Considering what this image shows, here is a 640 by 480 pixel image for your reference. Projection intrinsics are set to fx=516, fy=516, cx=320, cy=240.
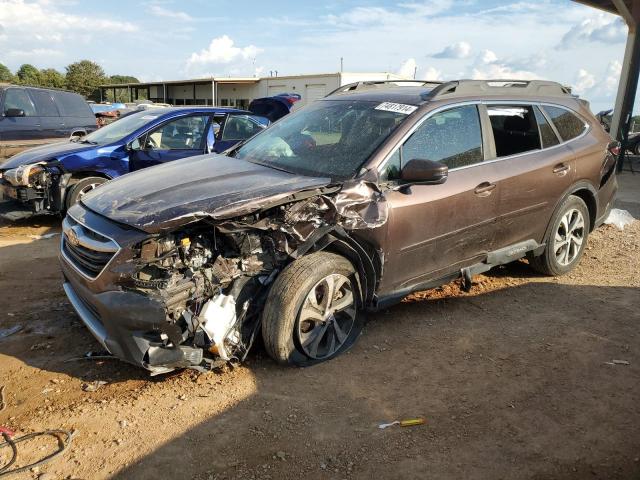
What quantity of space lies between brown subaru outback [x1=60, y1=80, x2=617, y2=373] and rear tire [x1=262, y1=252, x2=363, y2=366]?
1 cm

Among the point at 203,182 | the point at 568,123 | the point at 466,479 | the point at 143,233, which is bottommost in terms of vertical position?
the point at 466,479

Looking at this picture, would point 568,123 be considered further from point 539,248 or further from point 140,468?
point 140,468

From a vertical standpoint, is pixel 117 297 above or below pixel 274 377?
above

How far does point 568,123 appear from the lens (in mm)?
5094

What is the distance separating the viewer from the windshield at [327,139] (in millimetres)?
3818

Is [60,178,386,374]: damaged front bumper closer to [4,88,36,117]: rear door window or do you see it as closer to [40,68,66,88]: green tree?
[4,88,36,117]: rear door window

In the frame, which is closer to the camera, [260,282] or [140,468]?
[140,468]

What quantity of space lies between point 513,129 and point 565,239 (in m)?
1.36

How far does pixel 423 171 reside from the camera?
3.57 metres

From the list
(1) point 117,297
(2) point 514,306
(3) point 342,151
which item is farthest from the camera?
(2) point 514,306

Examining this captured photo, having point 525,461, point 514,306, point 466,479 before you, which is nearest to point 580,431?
point 525,461

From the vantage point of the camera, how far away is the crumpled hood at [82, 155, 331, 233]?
3061 millimetres

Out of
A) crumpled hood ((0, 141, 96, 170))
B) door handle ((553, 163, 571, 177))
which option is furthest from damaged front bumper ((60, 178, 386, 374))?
crumpled hood ((0, 141, 96, 170))

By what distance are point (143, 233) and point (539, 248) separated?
3671 mm
